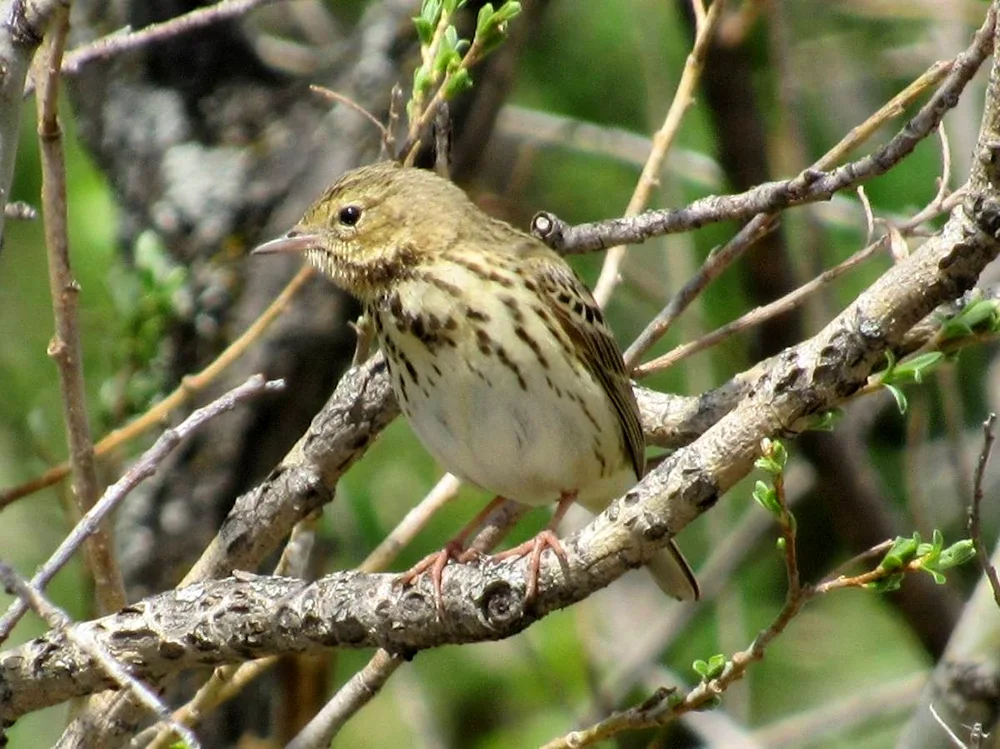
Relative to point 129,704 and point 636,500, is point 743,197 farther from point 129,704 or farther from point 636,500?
point 129,704

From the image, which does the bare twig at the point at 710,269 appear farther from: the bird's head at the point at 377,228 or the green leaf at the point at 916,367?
the green leaf at the point at 916,367

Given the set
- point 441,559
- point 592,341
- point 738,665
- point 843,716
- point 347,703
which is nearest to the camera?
point 738,665

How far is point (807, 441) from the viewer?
18.9 feet

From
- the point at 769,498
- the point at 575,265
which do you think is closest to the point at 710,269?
the point at 769,498

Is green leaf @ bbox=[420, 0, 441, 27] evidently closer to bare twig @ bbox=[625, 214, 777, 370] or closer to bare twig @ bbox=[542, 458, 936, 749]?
bare twig @ bbox=[625, 214, 777, 370]

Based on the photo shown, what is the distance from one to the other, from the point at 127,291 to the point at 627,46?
3.48m

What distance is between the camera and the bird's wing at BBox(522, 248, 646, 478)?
4.00 m

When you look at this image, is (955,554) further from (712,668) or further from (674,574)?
(674,574)

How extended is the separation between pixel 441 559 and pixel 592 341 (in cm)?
94

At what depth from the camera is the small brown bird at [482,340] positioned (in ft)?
12.6

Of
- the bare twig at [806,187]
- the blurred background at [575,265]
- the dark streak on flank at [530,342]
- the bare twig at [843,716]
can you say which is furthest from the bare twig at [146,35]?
the bare twig at [843,716]

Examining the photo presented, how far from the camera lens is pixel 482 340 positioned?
3.81 m

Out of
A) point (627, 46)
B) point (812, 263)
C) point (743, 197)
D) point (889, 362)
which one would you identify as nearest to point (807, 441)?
point (812, 263)

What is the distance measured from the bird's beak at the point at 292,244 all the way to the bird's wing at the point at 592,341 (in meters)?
0.55
